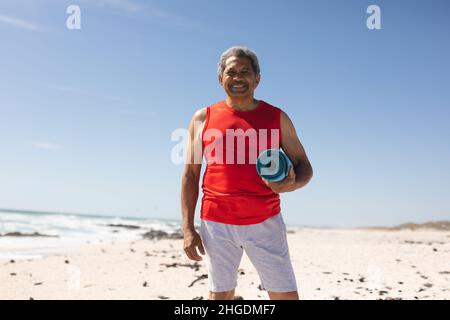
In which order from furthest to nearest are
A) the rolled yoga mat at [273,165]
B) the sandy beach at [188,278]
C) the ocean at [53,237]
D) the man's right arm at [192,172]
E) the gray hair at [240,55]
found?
1. the ocean at [53,237]
2. the sandy beach at [188,278]
3. the man's right arm at [192,172]
4. the gray hair at [240,55]
5. the rolled yoga mat at [273,165]

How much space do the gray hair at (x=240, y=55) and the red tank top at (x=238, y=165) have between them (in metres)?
0.37

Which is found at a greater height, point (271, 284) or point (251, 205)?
point (251, 205)

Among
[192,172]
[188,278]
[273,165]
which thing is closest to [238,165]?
[273,165]

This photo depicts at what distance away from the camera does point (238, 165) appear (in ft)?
11.9

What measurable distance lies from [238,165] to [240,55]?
948mm

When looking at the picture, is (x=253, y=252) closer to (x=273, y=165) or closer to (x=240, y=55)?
(x=273, y=165)

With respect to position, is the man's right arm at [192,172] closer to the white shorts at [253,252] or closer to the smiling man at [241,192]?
the smiling man at [241,192]

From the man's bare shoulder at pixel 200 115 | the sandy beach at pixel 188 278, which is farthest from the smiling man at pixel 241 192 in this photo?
the sandy beach at pixel 188 278

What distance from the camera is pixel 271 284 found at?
3623mm

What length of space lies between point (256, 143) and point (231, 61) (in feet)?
2.43

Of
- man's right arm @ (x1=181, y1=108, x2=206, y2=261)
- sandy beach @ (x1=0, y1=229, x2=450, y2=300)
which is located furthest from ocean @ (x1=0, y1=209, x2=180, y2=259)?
man's right arm @ (x1=181, y1=108, x2=206, y2=261)

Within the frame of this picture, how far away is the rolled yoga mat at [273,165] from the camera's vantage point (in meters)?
3.35
